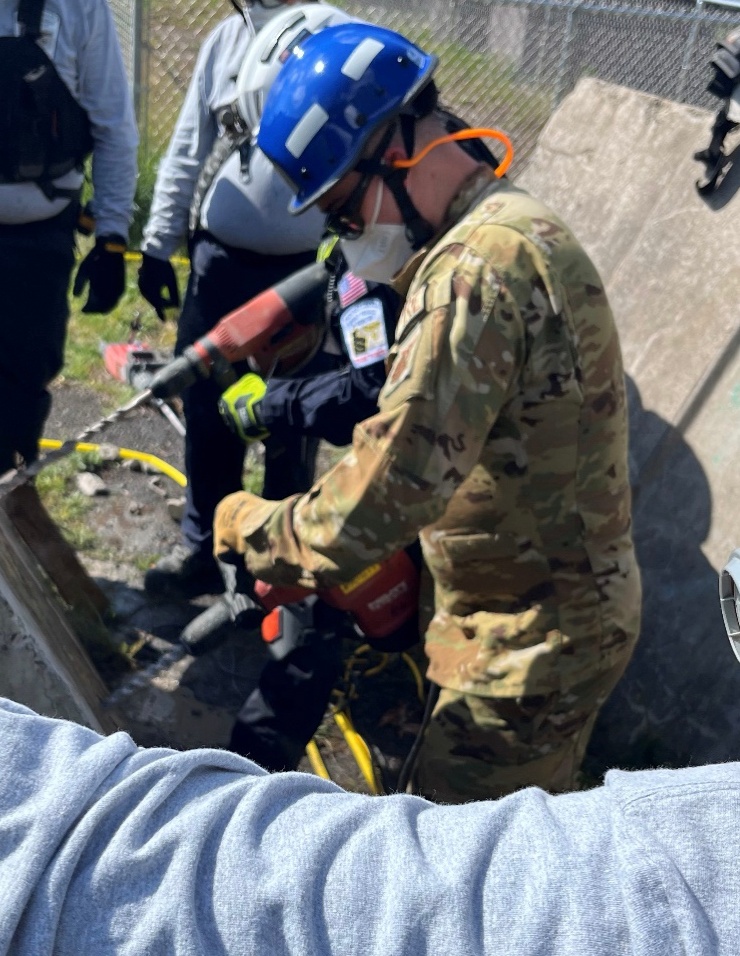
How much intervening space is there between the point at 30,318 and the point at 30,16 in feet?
3.46

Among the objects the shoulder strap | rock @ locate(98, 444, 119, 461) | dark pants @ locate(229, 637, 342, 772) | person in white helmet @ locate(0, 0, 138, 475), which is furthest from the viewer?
rock @ locate(98, 444, 119, 461)

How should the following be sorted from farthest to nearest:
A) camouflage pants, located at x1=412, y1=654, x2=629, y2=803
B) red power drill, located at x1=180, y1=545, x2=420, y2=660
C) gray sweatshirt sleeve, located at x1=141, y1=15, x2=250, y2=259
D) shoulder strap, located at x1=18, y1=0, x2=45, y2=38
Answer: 1. gray sweatshirt sleeve, located at x1=141, y1=15, x2=250, y2=259
2. shoulder strap, located at x1=18, y1=0, x2=45, y2=38
3. red power drill, located at x1=180, y1=545, x2=420, y2=660
4. camouflage pants, located at x1=412, y1=654, x2=629, y2=803

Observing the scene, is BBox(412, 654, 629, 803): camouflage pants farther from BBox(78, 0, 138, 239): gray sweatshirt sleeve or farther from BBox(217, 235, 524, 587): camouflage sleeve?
BBox(78, 0, 138, 239): gray sweatshirt sleeve

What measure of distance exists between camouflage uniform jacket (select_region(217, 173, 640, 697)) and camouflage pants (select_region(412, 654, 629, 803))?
5cm

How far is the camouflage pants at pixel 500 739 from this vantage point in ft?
8.06

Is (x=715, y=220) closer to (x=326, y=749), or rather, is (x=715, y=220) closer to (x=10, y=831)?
(x=326, y=749)

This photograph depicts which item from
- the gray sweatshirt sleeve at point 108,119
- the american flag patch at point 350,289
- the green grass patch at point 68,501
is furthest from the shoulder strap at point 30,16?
the green grass patch at point 68,501

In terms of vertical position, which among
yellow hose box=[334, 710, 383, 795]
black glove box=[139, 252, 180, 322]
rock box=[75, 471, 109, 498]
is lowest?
rock box=[75, 471, 109, 498]

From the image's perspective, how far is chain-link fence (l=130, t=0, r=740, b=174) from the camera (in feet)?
23.8

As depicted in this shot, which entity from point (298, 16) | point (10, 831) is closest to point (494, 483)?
point (10, 831)

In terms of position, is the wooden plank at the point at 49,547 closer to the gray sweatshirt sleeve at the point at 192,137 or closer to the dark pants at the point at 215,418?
the dark pants at the point at 215,418

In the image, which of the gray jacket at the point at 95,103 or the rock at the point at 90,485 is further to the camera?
the rock at the point at 90,485

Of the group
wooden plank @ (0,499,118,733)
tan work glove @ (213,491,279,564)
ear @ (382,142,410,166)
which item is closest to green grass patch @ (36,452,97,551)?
wooden plank @ (0,499,118,733)

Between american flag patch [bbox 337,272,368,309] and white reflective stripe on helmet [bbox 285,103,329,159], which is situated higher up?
white reflective stripe on helmet [bbox 285,103,329,159]
